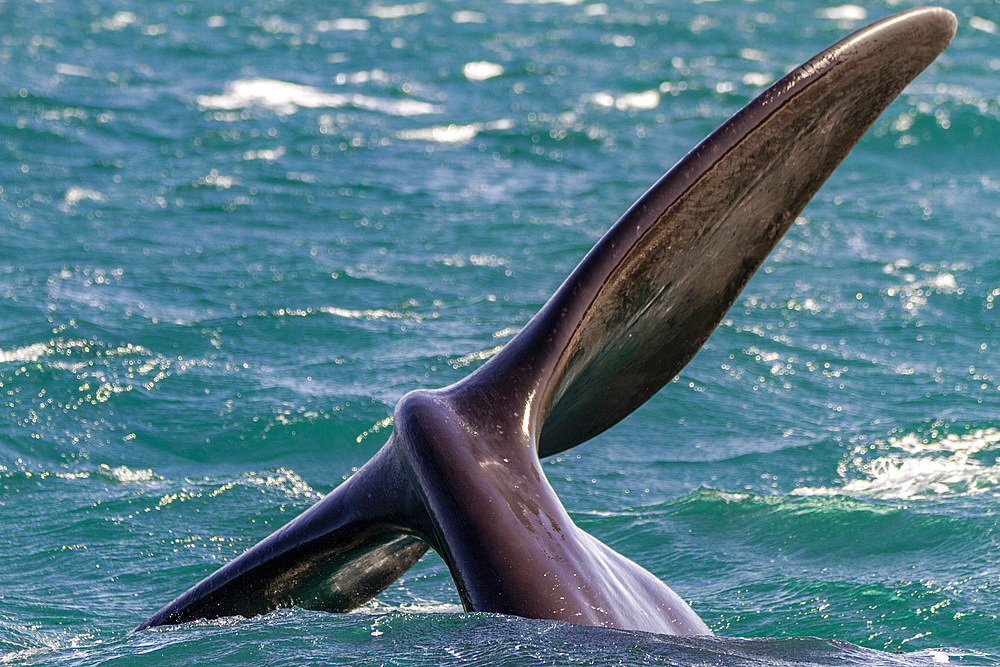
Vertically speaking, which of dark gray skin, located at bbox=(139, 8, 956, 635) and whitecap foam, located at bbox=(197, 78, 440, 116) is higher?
whitecap foam, located at bbox=(197, 78, 440, 116)

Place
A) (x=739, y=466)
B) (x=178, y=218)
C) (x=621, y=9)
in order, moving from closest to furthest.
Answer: (x=739, y=466) → (x=178, y=218) → (x=621, y=9)

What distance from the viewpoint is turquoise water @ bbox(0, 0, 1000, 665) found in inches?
195

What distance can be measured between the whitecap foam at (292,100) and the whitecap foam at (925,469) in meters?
9.13

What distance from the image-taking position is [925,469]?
6484 millimetres

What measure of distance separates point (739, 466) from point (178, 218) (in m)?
5.75

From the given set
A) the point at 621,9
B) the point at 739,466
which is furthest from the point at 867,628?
the point at 621,9

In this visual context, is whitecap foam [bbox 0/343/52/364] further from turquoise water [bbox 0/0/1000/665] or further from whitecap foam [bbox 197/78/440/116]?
whitecap foam [bbox 197/78/440/116]

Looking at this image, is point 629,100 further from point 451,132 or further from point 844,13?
point 844,13

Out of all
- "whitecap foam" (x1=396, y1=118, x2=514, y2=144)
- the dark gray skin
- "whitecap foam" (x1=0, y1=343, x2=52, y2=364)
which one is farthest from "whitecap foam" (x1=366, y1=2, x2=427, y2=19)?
the dark gray skin

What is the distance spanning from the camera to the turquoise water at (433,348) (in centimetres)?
494

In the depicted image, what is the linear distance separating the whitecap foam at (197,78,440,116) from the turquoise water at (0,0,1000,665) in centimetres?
7

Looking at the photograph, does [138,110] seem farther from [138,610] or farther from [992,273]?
[138,610]

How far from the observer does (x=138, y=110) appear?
14141mm

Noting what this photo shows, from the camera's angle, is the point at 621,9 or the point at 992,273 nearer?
the point at 992,273
